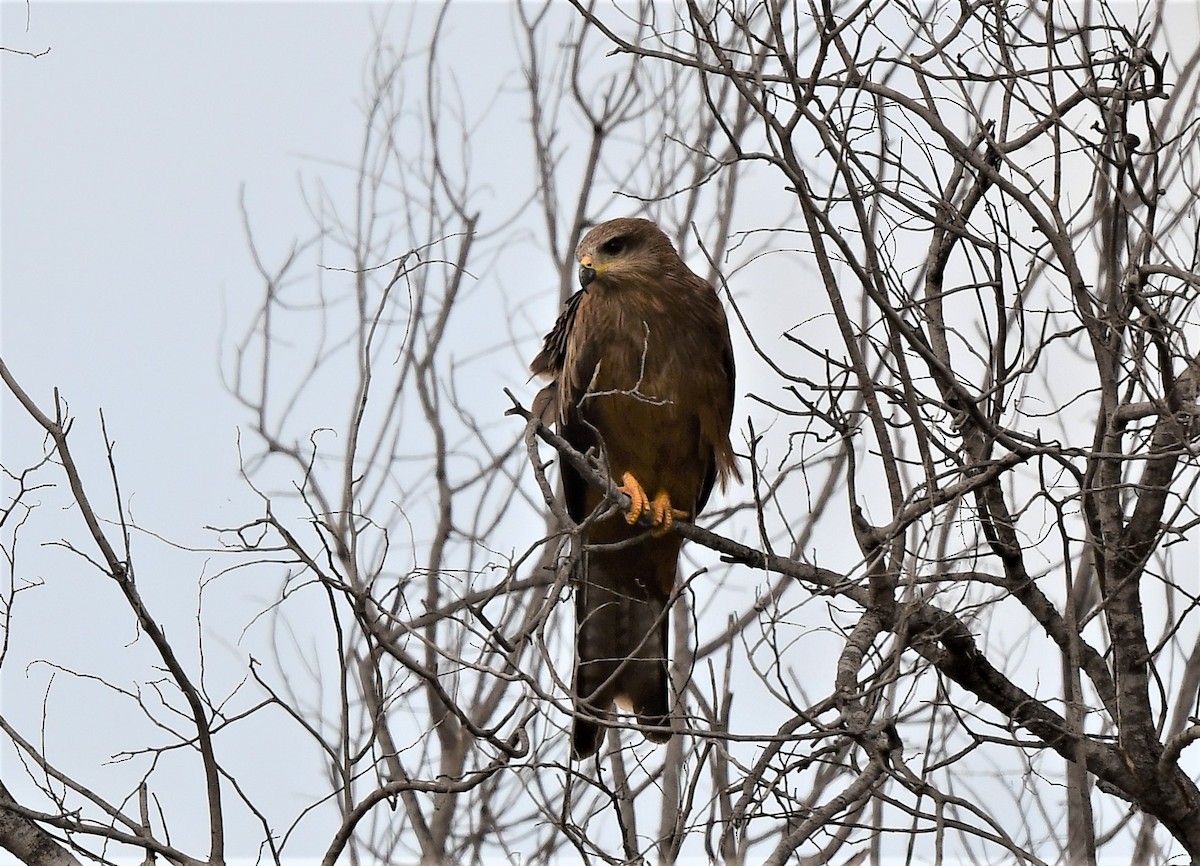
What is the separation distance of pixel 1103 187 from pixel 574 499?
2075mm

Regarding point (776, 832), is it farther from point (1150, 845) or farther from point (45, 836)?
point (45, 836)

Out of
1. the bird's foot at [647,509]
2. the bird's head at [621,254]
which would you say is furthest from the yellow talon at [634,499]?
the bird's head at [621,254]

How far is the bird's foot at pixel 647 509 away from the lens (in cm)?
412

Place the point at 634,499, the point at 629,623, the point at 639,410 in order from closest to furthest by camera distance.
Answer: the point at 634,499 → the point at 639,410 → the point at 629,623

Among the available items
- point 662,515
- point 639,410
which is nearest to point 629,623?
point 662,515

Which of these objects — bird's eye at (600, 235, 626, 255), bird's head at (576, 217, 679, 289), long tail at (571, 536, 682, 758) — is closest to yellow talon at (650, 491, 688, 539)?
long tail at (571, 536, 682, 758)

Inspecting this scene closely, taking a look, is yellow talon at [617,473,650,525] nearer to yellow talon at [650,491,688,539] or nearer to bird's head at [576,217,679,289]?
yellow talon at [650,491,688,539]

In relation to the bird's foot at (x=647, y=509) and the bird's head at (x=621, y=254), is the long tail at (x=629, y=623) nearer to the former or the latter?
the bird's foot at (x=647, y=509)

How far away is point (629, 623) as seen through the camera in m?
4.57

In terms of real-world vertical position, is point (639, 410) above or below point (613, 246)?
below

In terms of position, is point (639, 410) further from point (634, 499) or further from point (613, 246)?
point (613, 246)

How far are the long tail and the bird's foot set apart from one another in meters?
0.18


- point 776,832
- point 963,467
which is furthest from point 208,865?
point 963,467

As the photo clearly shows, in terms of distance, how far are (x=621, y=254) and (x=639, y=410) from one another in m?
0.54
